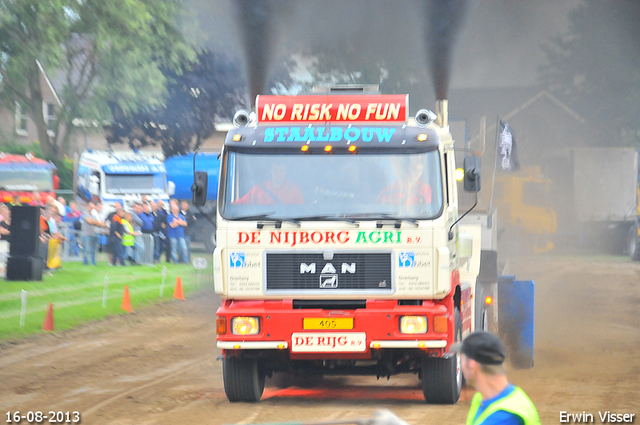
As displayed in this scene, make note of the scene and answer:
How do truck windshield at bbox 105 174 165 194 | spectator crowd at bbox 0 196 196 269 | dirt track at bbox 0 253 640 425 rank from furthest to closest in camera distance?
truck windshield at bbox 105 174 165 194 → spectator crowd at bbox 0 196 196 269 → dirt track at bbox 0 253 640 425

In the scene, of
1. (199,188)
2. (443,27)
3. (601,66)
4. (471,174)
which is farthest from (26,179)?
(471,174)

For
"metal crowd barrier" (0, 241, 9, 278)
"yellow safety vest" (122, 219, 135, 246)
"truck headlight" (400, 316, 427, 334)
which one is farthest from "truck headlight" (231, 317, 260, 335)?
"yellow safety vest" (122, 219, 135, 246)

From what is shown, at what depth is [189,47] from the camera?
Answer: 33.1m

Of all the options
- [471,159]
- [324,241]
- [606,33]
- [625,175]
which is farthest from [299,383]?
[606,33]

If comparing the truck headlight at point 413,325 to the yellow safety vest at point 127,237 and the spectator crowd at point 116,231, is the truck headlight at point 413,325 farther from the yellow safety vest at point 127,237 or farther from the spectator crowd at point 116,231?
the yellow safety vest at point 127,237

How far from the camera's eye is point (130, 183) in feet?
112

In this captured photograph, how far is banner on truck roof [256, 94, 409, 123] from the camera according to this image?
9.65 metres

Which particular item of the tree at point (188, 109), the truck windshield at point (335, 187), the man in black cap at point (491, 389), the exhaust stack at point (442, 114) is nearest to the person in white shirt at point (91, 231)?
the tree at point (188, 109)

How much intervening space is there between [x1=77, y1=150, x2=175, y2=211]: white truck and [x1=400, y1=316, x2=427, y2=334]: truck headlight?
84.1ft

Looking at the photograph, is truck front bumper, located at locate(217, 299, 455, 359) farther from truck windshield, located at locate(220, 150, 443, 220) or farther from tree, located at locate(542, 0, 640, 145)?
tree, located at locate(542, 0, 640, 145)

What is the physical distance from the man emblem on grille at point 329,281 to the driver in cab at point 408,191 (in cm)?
86

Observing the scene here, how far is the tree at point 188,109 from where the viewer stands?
127ft

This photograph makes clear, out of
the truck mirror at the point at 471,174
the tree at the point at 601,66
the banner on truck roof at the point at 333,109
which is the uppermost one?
the tree at the point at 601,66

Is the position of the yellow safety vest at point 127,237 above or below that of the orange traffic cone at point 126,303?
above
